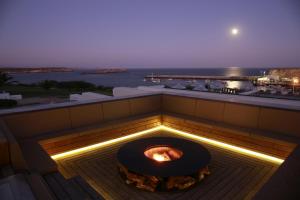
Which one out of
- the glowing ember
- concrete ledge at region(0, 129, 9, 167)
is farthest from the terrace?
the glowing ember

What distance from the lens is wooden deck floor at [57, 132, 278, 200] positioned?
2434 mm

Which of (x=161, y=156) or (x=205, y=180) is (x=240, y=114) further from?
(x=161, y=156)

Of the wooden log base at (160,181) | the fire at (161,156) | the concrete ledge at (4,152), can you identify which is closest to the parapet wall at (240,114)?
the fire at (161,156)

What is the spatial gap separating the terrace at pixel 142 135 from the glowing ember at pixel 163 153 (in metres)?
0.55

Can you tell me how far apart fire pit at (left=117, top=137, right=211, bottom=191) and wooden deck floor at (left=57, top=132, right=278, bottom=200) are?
3.7 inches

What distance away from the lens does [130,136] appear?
4469 millimetres

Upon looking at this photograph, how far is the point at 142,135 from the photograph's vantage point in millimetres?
4539

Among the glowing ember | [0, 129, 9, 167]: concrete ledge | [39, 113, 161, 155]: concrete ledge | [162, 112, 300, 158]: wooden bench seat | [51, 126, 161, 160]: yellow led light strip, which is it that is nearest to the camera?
[0, 129, 9, 167]: concrete ledge

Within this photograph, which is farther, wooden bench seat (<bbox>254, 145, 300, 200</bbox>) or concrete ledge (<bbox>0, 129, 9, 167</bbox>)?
concrete ledge (<bbox>0, 129, 9, 167</bbox>)

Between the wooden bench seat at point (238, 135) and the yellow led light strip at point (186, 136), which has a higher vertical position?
the wooden bench seat at point (238, 135)

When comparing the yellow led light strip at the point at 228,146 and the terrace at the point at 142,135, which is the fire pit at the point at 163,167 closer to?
the terrace at the point at 142,135

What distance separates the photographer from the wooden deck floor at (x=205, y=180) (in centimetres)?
243

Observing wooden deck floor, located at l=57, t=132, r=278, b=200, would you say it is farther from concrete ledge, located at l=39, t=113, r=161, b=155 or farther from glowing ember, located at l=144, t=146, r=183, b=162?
glowing ember, located at l=144, t=146, r=183, b=162

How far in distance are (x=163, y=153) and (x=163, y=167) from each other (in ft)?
2.08
